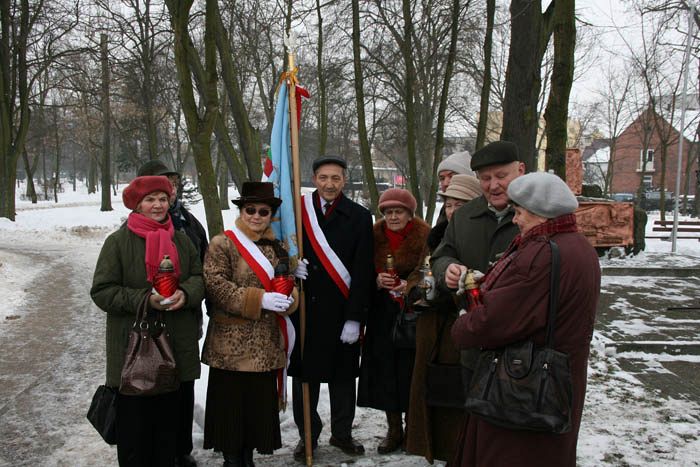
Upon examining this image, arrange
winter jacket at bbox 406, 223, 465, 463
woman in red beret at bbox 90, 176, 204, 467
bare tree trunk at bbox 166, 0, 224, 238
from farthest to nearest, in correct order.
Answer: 1. bare tree trunk at bbox 166, 0, 224, 238
2. winter jacket at bbox 406, 223, 465, 463
3. woman in red beret at bbox 90, 176, 204, 467

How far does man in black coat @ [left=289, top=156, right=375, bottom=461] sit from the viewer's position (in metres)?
3.83

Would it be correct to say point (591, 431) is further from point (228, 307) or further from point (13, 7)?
point (13, 7)

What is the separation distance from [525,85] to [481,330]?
19.6 ft

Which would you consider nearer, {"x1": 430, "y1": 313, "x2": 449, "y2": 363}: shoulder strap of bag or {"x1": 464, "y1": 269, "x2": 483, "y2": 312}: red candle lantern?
{"x1": 464, "y1": 269, "x2": 483, "y2": 312}: red candle lantern

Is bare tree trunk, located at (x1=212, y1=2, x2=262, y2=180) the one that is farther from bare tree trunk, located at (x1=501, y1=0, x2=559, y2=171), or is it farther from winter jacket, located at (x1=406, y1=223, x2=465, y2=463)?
winter jacket, located at (x1=406, y1=223, x2=465, y2=463)

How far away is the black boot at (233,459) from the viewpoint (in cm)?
349

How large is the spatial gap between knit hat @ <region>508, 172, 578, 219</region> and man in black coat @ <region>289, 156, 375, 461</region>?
5.25ft

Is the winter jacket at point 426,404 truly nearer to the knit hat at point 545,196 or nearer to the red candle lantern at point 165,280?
the knit hat at point 545,196

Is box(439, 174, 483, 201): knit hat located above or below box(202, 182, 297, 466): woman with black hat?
above

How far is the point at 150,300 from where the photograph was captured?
3150mm

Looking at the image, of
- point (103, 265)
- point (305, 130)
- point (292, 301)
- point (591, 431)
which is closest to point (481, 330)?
point (292, 301)

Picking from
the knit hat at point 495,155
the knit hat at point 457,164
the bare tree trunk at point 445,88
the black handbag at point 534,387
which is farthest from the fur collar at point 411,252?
the bare tree trunk at point 445,88

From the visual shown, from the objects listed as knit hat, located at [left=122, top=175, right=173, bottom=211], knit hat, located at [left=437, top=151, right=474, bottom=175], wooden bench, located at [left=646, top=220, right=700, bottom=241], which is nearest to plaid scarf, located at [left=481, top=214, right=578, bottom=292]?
knit hat, located at [left=437, top=151, right=474, bottom=175]

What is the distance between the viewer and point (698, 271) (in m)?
12.0
